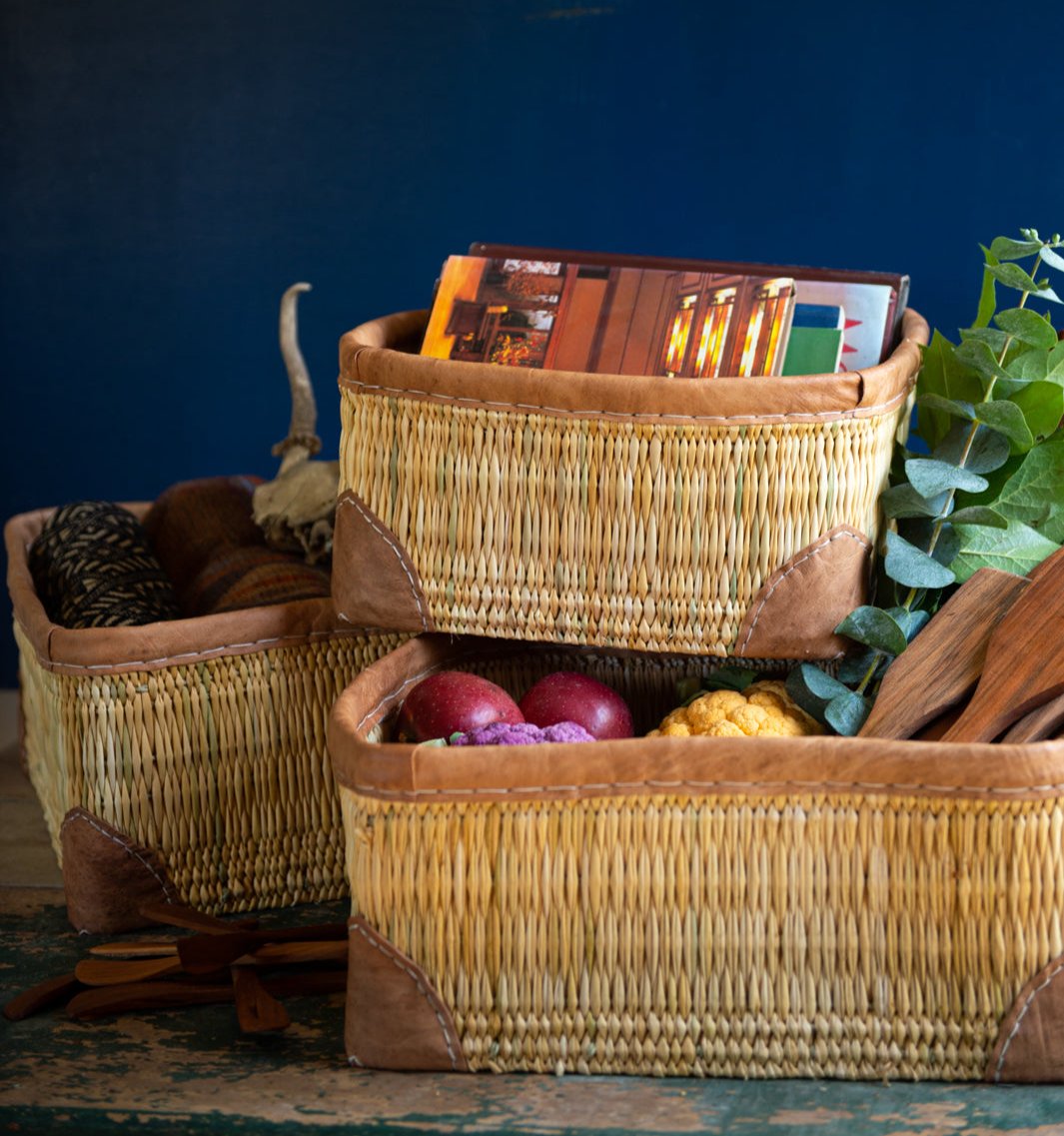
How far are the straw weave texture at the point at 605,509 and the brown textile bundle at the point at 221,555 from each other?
286mm

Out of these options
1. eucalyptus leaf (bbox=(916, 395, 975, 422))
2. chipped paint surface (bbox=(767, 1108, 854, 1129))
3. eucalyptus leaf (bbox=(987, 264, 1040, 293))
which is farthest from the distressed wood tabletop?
eucalyptus leaf (bbox=(987, 264, 1040, 293))

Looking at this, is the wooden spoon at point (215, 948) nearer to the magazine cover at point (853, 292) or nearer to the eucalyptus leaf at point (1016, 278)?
the magazine cover at point (853, 292)

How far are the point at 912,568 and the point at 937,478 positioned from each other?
0.26 ft

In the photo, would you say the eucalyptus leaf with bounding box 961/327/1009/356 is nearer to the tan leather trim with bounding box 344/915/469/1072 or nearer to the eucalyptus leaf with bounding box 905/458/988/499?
the eucalyptus leaf with bounding box 905/458/988/499

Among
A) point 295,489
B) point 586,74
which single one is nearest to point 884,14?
point 586,74

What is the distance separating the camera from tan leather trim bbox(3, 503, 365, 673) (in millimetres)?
1226

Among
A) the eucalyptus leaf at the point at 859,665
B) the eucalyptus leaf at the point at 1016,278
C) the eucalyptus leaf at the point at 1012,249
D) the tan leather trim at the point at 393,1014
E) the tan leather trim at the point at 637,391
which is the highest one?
the eucalyptus leaf at the point at 1012,249

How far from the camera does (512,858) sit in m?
0.97

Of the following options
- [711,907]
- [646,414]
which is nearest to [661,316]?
[646,414]

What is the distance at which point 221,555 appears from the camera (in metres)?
1.60

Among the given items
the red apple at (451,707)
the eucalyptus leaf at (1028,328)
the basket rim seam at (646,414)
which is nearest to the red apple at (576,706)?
the red apple at (451,707)

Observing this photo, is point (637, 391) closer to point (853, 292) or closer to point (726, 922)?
point (853, 292)

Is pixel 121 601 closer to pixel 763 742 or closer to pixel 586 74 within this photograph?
pixel 763 742

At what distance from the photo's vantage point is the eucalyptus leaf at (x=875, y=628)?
110cm
